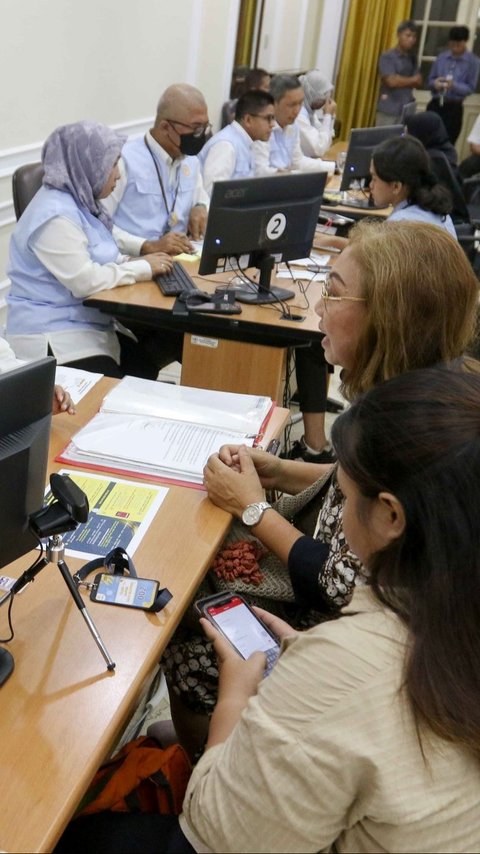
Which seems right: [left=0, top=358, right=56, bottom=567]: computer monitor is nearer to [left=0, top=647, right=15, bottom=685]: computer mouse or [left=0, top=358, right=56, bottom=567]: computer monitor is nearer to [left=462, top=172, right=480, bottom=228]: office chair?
[left=0, top=647, right=15, bottom=685]: computer mouse

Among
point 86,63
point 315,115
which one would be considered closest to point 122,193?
point 86,63

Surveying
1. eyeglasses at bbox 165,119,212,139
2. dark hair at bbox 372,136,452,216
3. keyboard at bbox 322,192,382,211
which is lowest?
keyboard at bbox 322,192,382,211

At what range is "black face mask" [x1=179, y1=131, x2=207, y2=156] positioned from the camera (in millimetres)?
3124

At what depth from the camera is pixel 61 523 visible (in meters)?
1.06

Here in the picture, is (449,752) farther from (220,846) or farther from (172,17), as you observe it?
(172,17)

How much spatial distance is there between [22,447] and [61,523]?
0.13 metres

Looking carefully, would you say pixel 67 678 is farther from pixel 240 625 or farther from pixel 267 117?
pixel 267 117

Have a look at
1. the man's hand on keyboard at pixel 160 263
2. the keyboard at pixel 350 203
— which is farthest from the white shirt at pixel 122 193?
the keyboard at pixel 350 203

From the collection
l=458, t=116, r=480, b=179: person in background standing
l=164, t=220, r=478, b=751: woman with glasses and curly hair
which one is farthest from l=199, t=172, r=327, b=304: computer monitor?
l=458, t=116, r=480, b=179: person in background standing

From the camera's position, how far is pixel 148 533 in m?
1.35

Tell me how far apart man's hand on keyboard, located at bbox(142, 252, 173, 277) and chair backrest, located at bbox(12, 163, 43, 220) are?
0.43 metres

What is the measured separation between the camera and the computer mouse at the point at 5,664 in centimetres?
101

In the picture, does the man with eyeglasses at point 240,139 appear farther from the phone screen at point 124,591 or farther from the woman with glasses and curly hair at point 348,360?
the phone screen at point 124,591

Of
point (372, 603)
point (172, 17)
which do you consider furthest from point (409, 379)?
point (172, 17)
